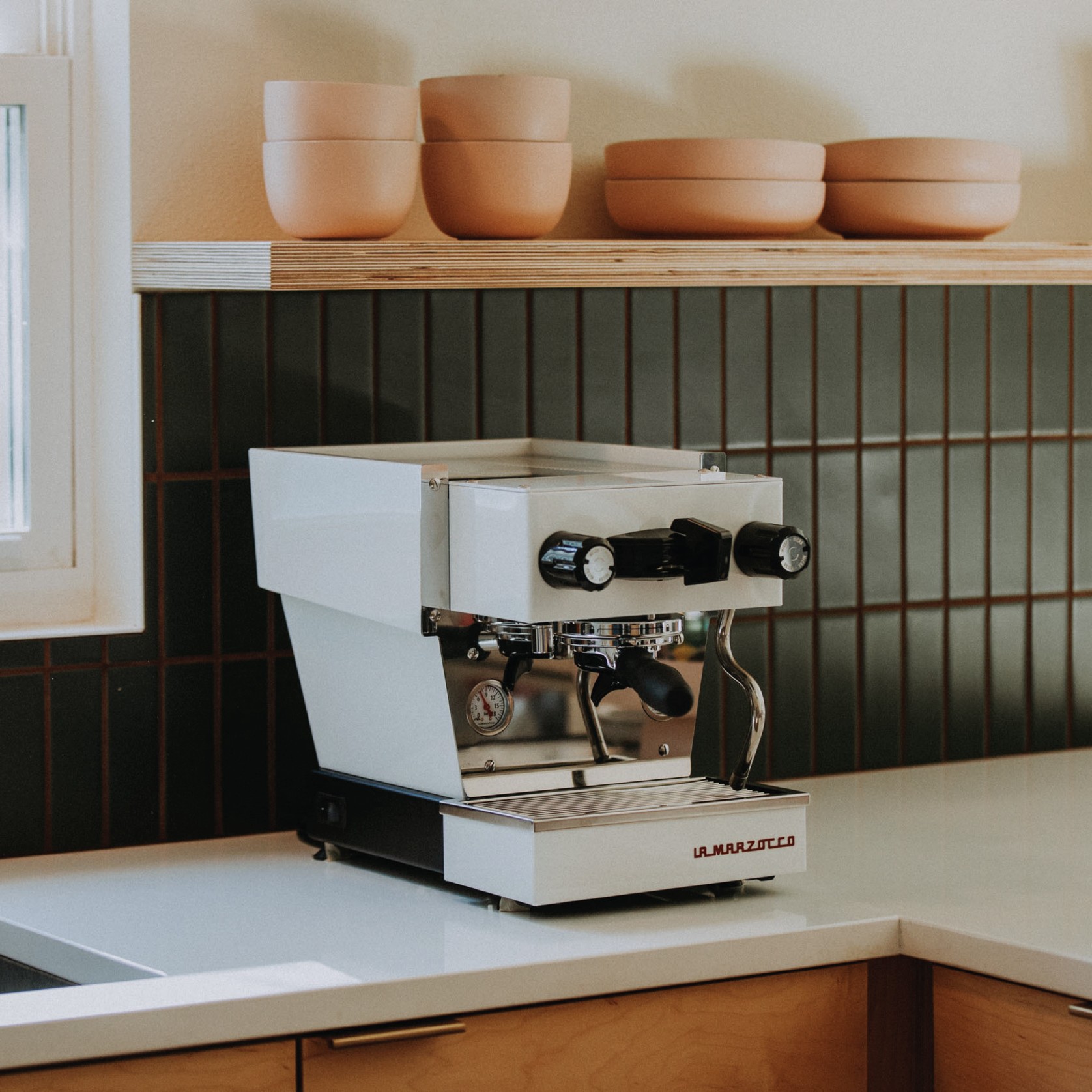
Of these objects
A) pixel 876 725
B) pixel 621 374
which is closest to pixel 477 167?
pixel 621 374

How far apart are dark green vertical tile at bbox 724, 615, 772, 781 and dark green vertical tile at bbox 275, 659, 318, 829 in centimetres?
53

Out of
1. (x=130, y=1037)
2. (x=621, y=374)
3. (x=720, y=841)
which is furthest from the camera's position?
(x=621, y=374)

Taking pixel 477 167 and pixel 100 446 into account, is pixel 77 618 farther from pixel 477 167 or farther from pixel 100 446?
pixel 477 167

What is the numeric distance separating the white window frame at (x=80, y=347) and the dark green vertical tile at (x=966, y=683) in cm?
105

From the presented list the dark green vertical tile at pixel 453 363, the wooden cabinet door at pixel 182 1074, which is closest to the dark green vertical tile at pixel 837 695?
the dark green vertical tile at pixel 453 363

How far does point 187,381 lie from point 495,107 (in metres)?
0.43

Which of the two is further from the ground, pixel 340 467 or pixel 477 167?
pixel 477 167

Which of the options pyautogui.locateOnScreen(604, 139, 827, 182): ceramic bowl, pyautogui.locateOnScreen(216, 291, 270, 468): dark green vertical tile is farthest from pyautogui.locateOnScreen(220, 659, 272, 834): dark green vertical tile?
pyautogui.locateOnScreen(604, 139, 827, 182): ceramic bowl

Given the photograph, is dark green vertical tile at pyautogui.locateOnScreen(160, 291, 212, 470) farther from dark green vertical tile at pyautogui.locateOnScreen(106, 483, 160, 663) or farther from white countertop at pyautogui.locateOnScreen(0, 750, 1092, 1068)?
white countertop at pyautogui.locateOnScreen(0, 750, 1092, 1068)

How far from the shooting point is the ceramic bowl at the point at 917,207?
6.57 ft

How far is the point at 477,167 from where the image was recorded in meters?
1.77

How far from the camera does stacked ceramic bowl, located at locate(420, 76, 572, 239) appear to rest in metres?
1.75

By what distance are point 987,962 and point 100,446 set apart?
3.51 feet

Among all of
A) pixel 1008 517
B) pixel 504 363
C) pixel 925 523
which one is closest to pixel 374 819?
pixel 504 363
